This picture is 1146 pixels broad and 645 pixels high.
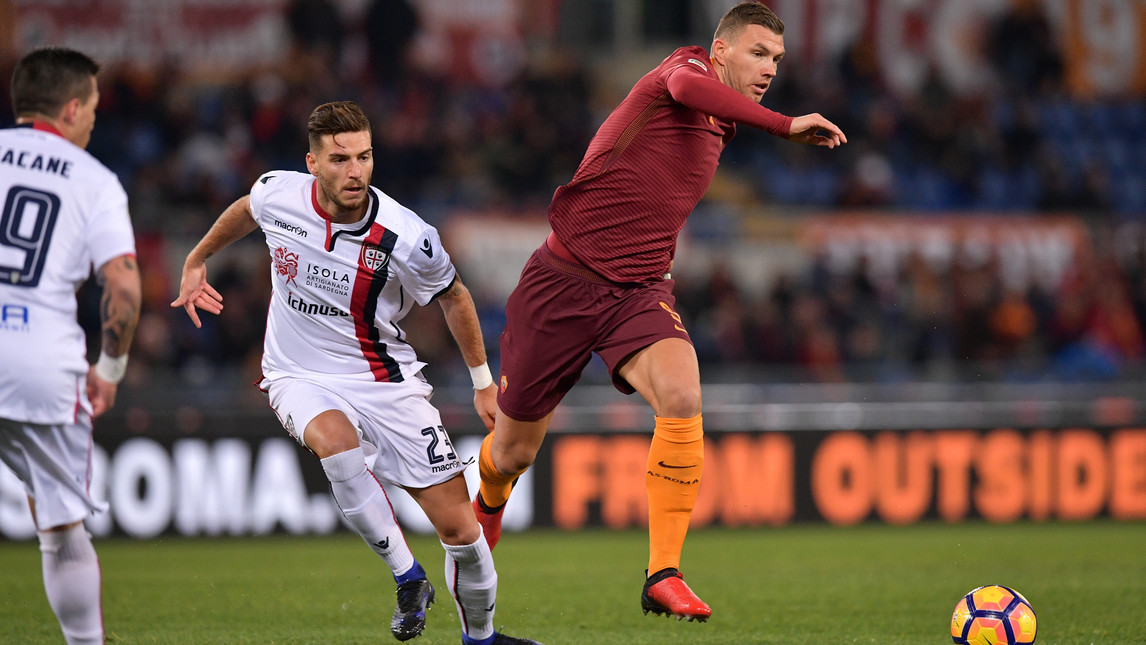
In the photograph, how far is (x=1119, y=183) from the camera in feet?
59.3

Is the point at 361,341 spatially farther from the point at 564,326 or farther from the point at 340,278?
the point at 564,326

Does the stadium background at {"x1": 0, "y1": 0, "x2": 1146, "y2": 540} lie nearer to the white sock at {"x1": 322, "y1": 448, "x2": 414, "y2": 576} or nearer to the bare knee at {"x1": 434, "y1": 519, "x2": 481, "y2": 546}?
the white sock at {"x1": 322, "y1": 448, "x2": 414, "y2": 576}

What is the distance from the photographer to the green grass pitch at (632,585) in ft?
19.7

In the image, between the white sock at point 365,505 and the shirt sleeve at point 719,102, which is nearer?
the shirt sleeve at point 719,102

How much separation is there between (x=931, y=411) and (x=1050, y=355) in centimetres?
221

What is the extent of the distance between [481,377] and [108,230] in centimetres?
206

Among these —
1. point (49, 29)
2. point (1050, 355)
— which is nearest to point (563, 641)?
point (1050, 355)

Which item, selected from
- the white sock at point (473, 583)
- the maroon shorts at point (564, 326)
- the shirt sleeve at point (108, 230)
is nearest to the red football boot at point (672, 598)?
the white sock at point (473, 583)

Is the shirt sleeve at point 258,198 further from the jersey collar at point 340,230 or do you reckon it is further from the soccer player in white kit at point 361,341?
the jersey collar at point 340,230

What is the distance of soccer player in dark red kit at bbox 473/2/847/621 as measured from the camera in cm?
502

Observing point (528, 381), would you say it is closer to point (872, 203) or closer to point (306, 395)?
point (306, 395)

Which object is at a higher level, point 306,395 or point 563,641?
point 306,395

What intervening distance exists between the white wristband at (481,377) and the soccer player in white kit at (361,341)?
0.71 ft

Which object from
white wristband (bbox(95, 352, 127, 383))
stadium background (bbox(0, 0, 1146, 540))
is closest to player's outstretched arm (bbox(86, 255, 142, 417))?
white wristband (bbox(95, 352, 127, 383))
